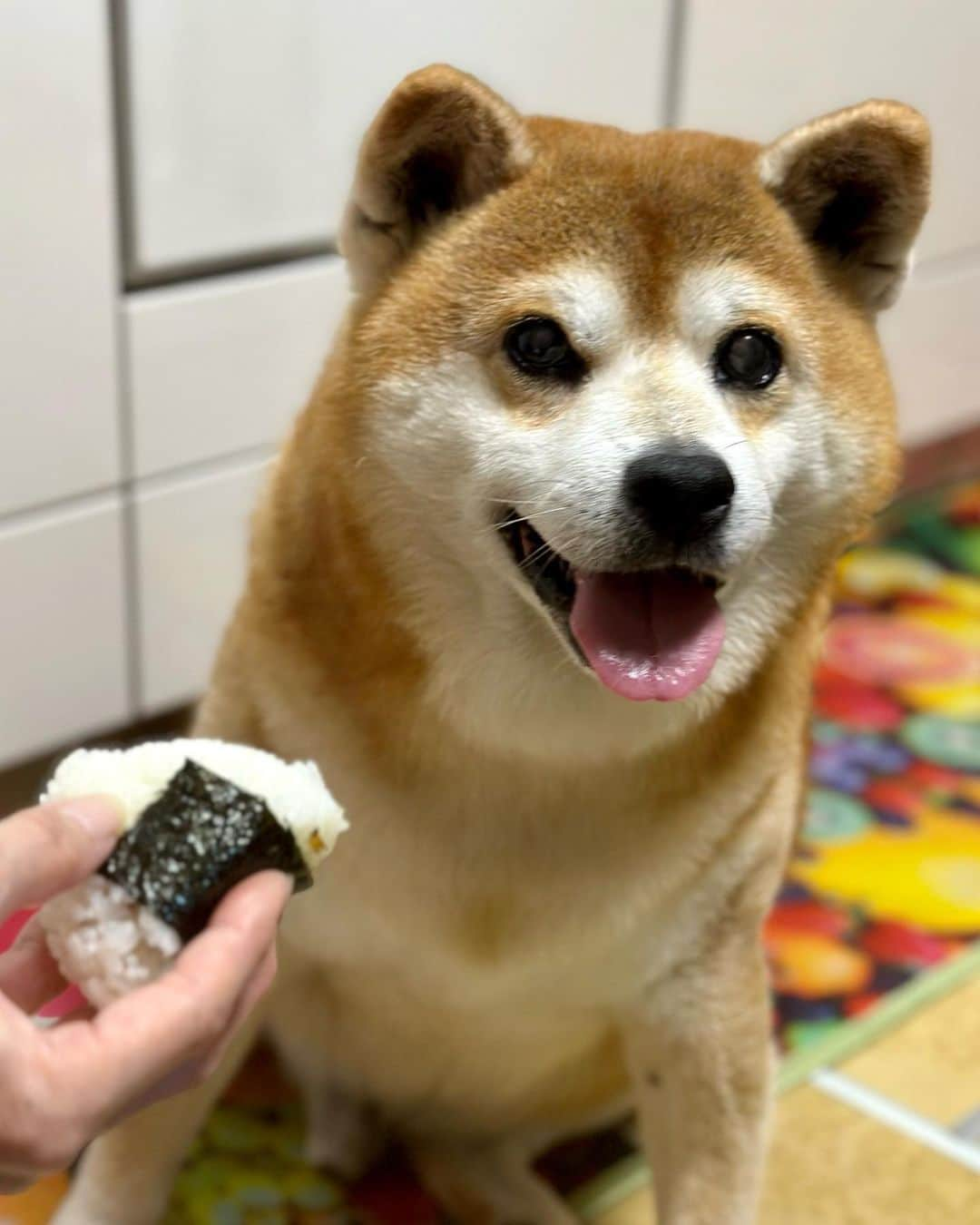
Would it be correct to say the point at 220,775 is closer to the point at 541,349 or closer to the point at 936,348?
the point at 541,349

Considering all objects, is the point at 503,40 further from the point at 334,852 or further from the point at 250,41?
the point at 334,852

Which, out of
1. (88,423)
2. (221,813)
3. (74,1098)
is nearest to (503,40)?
(88,423)

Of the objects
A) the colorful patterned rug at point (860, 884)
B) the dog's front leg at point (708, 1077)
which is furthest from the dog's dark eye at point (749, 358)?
the dog's front leg at point (708, 1077)

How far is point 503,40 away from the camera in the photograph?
1626mm

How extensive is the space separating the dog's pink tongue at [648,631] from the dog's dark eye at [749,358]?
12 cm

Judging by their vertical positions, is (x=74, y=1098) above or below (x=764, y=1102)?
above

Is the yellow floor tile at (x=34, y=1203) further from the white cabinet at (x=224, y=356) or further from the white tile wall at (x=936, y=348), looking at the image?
the white tile wall at (x=936, y=348)

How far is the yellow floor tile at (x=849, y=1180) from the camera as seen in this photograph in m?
1.28

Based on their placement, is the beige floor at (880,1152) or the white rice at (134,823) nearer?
the white rice at (134,823)

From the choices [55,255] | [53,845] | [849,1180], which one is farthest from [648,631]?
[55,255]

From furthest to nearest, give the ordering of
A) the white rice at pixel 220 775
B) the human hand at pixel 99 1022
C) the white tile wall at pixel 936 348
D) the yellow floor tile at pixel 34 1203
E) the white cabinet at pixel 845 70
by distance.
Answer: the white tile wall at pixel 936 348 → the white cabinet at pixel 845 70 → the yellow floor tile at pixel 34 1203 → the white rice at pixel 220 775 → the human hand at pixel 99 1022

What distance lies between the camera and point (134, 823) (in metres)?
0.85

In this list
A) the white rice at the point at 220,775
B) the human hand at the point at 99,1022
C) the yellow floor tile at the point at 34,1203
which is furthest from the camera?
the yellow floor tile at the point at 34,1203

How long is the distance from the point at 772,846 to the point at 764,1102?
18 centimetres
